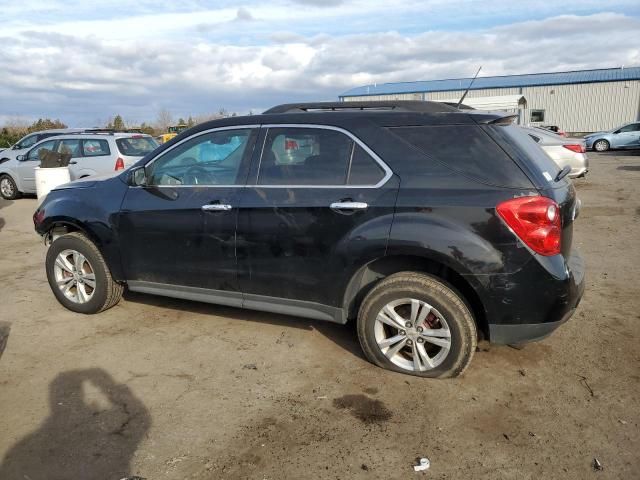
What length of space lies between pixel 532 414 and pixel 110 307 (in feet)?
12.6

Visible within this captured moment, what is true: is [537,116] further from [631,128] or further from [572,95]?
[631,128]

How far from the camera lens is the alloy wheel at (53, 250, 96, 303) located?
480 centimetres

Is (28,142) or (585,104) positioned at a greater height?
(585,104)

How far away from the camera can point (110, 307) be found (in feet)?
16.4

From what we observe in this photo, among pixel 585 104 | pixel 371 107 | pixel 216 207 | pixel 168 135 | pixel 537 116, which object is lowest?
pixel 216 207

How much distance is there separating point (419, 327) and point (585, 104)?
43109 millimetres

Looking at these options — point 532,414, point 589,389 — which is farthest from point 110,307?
point 589,389

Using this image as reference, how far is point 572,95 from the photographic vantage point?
133 ft

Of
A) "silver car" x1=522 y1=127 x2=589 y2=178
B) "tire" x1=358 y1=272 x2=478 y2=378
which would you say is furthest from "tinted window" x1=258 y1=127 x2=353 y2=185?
"silver car" x1=522 y1=127 x2=589 y2=178

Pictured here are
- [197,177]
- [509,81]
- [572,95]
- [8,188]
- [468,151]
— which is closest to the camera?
[468,151]

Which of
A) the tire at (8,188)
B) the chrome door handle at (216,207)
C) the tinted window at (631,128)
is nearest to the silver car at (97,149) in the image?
the tire at (8,188)

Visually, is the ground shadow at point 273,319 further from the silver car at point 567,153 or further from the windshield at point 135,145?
the silver car at point 567,153

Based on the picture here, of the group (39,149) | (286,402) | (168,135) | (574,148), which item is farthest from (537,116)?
(286,402)

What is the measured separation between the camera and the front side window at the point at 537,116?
137 ft
